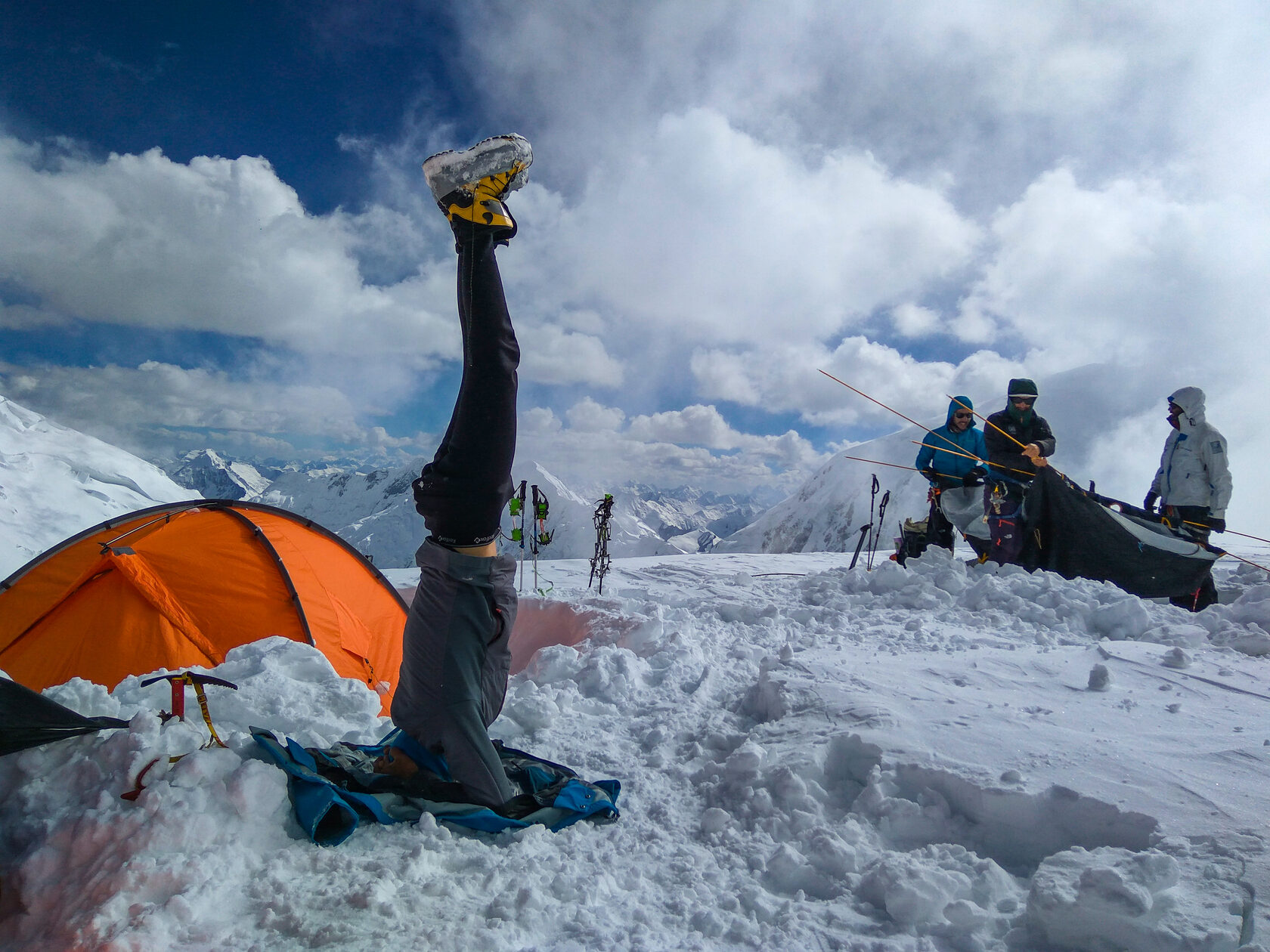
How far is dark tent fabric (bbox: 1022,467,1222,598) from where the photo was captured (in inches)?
270

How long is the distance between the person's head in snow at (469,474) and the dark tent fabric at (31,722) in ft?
3.06

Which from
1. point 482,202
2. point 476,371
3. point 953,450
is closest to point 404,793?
point 476,371

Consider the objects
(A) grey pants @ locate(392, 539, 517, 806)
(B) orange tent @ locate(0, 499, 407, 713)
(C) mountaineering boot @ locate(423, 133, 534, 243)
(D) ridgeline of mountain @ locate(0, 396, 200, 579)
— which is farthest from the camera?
(D) ridgeline of mountain @ locate(0, 396, 200, 579)

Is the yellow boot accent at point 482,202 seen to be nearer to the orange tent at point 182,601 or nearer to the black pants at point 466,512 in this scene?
the black pants at point 466,512

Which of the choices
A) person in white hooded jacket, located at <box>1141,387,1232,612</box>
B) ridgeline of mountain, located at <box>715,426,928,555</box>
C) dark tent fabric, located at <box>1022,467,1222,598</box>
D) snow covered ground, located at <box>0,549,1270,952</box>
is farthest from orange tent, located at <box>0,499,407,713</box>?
ridgeline of mountain, located at <box>715,426,928,555</box>

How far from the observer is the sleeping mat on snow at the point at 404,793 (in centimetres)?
184

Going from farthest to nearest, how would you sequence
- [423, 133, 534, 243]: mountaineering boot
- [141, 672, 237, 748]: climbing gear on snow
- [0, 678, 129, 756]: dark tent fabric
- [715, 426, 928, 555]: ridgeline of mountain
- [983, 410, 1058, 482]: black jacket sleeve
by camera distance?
1. [715, 426, 928, 555]: ridgeline of mountain
2. [983, 410, 1058, 482]: black jacket sleeve
3. [423, 133, 534, 243]: mountaineering boot
4. [141, 672, 237, 748]: climbing gear on snow
5. [0, 678, 129, 756]: dark tent fabric

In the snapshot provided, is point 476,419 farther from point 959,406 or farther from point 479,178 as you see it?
point 959,406

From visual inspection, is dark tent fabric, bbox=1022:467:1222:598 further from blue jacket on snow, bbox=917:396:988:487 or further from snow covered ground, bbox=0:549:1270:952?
snow covered ground, bbox=0:549:1270:952

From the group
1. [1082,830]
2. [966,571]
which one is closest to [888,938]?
[1082,830]

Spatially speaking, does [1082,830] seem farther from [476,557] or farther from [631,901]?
[476,557]

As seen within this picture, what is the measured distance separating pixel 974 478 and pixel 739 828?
6783mm

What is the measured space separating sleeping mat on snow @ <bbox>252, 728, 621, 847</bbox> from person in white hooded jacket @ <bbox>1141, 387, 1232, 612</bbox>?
317 inches

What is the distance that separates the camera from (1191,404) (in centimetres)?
721
